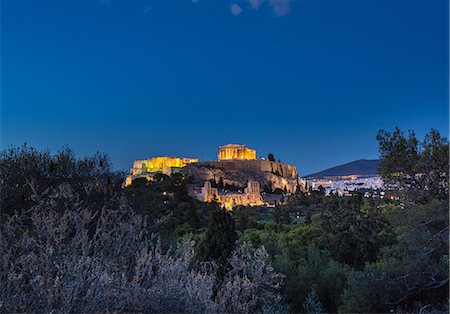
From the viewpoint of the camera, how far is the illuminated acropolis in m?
88.4

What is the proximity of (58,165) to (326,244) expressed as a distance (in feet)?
28.8

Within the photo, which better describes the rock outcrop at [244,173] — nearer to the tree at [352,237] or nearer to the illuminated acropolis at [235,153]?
the illuminated acropolis at [235,153]

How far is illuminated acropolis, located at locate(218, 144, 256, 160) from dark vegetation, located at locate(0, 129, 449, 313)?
2885 inches

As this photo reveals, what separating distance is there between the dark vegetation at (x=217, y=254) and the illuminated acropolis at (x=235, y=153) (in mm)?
73287

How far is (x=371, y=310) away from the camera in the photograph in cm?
666

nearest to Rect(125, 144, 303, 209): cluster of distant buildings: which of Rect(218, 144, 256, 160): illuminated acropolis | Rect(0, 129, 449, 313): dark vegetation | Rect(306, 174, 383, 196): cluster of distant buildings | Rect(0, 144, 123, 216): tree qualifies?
Rect(218, 144, 256, 160): illuminated acropolis

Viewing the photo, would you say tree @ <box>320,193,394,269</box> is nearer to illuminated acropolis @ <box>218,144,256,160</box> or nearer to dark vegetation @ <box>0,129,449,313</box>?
dark vegetation @ <box>0,129,449,313</box>

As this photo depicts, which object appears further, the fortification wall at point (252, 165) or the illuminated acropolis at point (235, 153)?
the illuminated acropolis at point (235, 153)

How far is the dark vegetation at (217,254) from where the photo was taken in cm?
363

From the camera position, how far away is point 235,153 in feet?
291

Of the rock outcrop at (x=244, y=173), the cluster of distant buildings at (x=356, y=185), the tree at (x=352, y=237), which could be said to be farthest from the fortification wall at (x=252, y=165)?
the tree at (x=352, y=237)

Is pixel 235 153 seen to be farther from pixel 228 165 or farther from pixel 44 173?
pixel 44 173

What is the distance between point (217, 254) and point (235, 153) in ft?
266

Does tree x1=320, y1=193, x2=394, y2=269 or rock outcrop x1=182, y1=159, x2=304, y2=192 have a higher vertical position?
rock outcrop x1=182, y1=159, x2=304, y2=192
